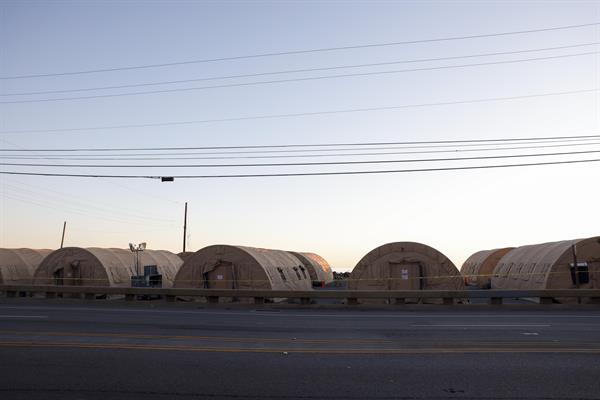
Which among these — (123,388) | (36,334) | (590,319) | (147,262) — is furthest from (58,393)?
(147,262)

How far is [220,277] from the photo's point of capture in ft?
81.8

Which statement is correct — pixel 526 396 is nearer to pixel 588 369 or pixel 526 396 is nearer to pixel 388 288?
pixel 588 369

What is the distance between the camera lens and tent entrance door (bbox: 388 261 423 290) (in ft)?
77.0

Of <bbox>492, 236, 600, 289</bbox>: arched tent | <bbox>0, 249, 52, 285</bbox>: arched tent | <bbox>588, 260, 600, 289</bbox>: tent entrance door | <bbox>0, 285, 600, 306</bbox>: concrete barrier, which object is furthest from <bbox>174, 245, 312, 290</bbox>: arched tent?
<bbox>588, 260, 600, 289</bbox>: tent entrance door

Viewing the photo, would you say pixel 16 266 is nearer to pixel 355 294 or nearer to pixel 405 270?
pixel 355 294

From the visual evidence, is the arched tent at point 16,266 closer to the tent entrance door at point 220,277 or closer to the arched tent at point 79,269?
the arched tent at point 79,269

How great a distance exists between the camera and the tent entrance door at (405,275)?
23.5 meters

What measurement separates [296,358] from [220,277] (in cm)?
1627

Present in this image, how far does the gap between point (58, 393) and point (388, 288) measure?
18289 millimetres

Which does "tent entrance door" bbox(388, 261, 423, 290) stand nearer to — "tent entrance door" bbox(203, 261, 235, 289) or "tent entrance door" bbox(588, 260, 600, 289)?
"tent entrance door" bbox(588, 260, 600, 289)

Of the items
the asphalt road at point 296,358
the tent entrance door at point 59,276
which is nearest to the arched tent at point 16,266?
the tent entrance door at point 59,276

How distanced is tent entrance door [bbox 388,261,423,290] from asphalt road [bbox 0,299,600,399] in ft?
27.8

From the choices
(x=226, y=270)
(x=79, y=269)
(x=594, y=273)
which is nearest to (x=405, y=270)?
(x=594, y=273)

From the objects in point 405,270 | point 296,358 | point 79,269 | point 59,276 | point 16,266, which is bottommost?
point 296,358
